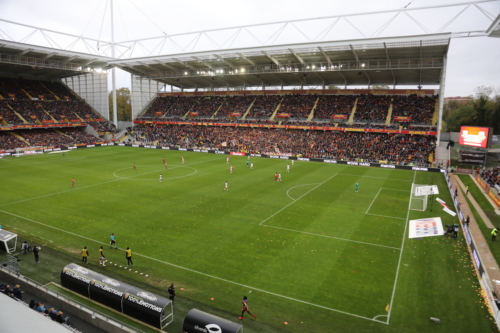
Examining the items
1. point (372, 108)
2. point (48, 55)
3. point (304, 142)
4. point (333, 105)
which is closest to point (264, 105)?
point (333, 105)

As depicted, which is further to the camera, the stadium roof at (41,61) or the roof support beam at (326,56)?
the stadium roof at (41,61)

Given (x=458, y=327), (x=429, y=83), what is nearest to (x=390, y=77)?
(x=429, y=83)

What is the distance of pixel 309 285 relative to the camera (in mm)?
14039

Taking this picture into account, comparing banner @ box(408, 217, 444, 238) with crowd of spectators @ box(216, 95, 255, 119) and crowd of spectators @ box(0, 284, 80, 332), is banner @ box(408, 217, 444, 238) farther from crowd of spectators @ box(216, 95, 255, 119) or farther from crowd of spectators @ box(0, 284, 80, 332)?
crowd of spectators @ box(216, 95, 255, 119)

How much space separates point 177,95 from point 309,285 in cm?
7760

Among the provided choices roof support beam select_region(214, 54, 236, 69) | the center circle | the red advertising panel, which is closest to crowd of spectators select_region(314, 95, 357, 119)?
roof support beam select_region(214, 54, 236, 69)

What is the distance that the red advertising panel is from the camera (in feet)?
133

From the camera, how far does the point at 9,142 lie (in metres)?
55.2

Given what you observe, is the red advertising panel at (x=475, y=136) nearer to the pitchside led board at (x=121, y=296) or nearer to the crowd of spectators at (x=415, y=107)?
the crowd of spectators at (x=415, y=107)

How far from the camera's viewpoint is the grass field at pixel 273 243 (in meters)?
12.4

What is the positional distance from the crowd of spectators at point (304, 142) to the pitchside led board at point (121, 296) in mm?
43174

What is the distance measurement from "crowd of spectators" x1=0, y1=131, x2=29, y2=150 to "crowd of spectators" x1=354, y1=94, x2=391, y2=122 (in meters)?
61.8

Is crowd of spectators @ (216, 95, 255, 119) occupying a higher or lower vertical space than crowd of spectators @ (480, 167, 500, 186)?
higher

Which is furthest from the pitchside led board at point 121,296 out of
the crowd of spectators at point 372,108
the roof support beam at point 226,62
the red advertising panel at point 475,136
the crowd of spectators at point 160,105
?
the crowd of spectators at point 160,105
